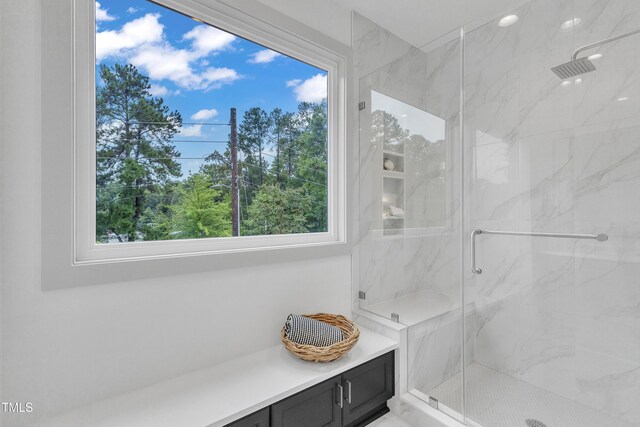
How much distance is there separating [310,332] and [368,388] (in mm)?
440

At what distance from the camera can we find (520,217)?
1.52m

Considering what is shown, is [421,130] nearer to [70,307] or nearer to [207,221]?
[207,221]

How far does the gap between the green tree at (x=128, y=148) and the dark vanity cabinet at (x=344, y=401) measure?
1000 mm

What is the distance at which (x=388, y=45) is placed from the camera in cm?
230

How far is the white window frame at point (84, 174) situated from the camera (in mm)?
1125

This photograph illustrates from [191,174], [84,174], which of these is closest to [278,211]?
[191,174]

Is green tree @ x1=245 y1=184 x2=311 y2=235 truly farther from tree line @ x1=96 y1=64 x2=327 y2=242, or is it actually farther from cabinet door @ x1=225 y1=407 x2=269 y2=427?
cabinet door @ x1=225 y1=407 x2=269 y2=427

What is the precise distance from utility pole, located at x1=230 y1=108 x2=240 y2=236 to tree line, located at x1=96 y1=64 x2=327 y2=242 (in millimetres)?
23

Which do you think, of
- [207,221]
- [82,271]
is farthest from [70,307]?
[207,221]

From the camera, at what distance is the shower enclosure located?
4.26 feet

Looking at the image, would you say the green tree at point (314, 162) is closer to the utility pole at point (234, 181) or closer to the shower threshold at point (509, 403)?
the utility pole at point (234, 181)

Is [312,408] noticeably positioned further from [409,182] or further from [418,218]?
[409,182]

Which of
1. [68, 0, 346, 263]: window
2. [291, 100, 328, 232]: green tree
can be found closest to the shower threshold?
[68, 0, 346, 263]: window

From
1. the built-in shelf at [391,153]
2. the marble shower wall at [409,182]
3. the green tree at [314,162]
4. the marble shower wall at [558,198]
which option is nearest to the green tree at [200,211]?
the green tree at [314,162]
